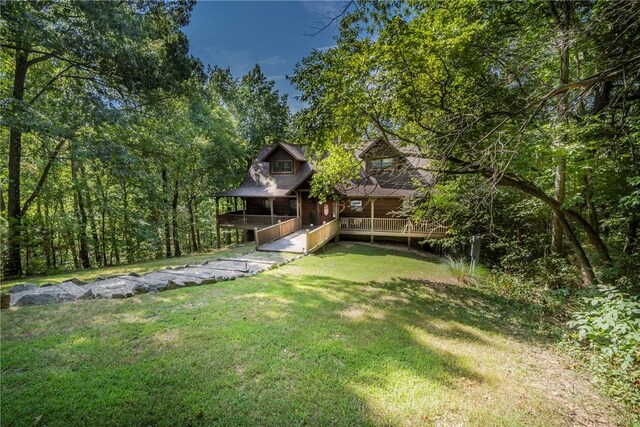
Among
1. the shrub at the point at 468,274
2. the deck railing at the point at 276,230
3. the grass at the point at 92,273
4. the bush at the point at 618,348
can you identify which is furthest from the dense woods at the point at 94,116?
the shrub at the point at 468,274

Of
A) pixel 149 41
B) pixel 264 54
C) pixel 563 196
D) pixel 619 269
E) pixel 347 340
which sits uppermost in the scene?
pixel 264 54

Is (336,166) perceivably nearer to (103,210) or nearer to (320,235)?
(320,235)

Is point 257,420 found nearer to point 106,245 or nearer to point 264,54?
point 264,54

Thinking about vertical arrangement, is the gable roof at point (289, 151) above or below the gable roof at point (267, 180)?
above

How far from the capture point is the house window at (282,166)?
20.0 metres

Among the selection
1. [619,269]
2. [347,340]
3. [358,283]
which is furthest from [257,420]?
[619,269]

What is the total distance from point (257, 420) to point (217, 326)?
2.39 meters

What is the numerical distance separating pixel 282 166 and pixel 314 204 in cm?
400

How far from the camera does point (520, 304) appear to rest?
7.59 metres

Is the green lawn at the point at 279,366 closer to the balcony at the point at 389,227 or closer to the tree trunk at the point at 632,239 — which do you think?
the tree trunk at the point at 632,239

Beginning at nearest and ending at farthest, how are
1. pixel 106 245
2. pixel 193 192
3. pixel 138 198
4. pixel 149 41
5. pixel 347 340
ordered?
1. pixel 347 340
2. pixel 149 41
3. pixel 138 198
4. pixel 106 245
5. pixel 193 192

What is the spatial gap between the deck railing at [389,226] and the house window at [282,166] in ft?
19.3

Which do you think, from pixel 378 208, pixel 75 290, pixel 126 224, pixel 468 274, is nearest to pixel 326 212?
pixel 378 208

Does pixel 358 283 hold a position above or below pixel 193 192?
below
